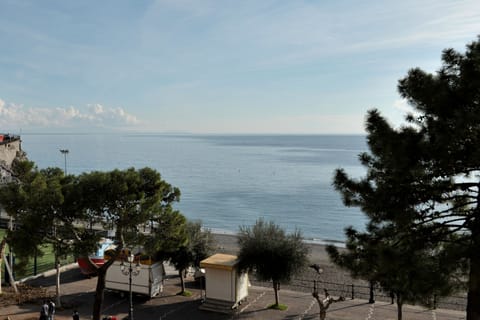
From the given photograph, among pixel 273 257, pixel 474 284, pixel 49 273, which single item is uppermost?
pixel 474 284

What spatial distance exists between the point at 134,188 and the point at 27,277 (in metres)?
11.7

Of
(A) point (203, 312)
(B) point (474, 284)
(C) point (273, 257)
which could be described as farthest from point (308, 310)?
(B) point (474, 284)

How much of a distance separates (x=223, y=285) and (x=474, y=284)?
42.1 ft

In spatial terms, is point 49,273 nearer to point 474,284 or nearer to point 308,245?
point 308,245

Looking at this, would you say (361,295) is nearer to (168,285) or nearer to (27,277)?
(168,285)

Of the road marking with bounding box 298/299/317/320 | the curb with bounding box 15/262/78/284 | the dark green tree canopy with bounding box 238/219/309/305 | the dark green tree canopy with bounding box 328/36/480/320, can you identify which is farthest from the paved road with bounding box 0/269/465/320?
the dark green tree canopy with bounding box 328/36/480/320

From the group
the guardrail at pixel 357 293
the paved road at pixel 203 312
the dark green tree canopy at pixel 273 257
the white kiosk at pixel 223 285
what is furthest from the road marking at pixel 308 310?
the white kiosk at pixel 223 285

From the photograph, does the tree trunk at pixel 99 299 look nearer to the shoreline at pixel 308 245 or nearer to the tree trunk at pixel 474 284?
the tree trunk at pixel 474 284

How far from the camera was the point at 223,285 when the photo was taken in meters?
19.7

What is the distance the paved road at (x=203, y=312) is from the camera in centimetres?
1870

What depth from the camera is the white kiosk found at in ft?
64.0

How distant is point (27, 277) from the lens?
920 inches

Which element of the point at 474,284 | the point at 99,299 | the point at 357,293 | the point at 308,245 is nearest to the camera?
the point at 474,284

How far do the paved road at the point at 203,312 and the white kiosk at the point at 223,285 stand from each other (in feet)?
1.48
